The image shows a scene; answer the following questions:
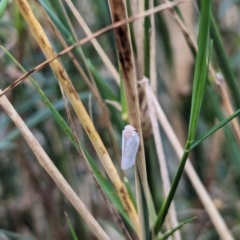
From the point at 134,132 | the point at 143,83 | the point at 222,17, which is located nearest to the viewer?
the point at 134,132

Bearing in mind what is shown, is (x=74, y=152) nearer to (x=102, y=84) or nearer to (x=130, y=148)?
(x=102, y=84)

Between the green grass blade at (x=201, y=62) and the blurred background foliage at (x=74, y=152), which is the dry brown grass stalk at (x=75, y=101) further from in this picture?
the blurred background foliage at (x=74, y=152)

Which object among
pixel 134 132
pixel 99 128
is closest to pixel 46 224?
pixel 99 128

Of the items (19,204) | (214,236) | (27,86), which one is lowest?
(214,236)

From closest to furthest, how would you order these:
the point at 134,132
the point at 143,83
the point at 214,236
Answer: the point at 134,132 → the point at 143,83 → the point at 214,236

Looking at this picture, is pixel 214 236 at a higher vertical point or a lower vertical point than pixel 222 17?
lower

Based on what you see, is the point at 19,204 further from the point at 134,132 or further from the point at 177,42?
the point at 134,132

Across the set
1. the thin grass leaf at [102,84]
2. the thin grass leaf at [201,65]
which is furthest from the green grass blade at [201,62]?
the thin grass leaf at [102,84]

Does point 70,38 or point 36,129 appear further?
point 36,129
